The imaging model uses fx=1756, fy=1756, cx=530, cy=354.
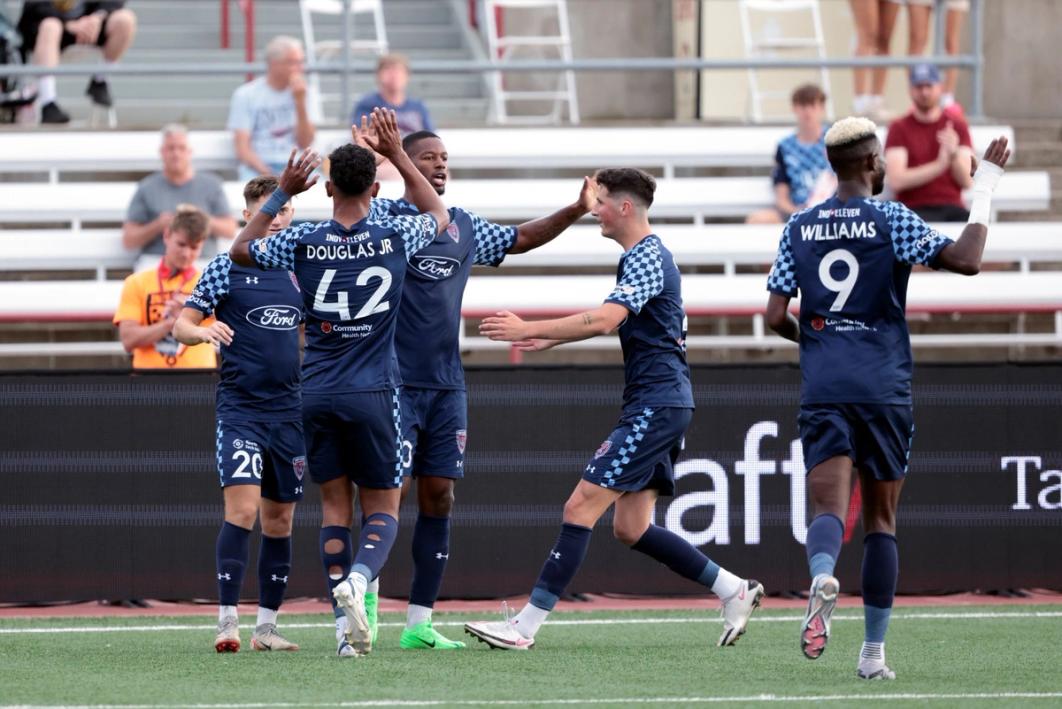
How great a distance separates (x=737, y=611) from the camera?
8.34 m

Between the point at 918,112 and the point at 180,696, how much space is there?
30.3 feet

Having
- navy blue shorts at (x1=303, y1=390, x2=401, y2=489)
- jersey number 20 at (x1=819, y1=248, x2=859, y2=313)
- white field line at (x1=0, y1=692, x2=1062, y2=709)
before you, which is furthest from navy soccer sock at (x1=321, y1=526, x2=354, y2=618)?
jersey number 20 at (x1=819, y1=248, x2=859, y2=313)

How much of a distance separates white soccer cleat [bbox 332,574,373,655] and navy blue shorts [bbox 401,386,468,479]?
94cm

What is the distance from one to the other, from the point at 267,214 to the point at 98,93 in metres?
8.16

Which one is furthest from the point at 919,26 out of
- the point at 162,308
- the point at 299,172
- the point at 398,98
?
the point at 299,172

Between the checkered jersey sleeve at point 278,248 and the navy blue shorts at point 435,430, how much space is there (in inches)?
36.4

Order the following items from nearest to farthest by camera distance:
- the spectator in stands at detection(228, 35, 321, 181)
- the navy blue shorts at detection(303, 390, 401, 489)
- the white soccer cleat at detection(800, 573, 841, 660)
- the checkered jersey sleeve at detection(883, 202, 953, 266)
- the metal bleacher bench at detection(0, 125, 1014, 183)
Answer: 1. the white soccer cleat at detection(800, 573, 841, 660)
2. the checkered jersey sleeve at detection(883, 202, 953, 266)
3. the navy blue shorts at detection(303, 390, 401, 489)
4. the spectator in stands at detection(228, 35, 321, 181)
5. the metal bleacher bench at detection(0, 125, 1014, 183)

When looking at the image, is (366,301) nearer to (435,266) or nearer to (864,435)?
(435,266)

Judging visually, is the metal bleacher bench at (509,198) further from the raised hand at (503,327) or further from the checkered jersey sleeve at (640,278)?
the raised hand at (503,327)

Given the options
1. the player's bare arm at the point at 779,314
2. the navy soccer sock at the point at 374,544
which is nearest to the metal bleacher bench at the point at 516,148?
the navy soccer sock at the point at 374,544

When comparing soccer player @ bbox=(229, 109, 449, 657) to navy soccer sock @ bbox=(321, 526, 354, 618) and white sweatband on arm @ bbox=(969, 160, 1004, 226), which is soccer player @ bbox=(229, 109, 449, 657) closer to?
navy soccer sock @ bbox=(321, 526, 354, 618)

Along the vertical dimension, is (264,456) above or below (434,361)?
below

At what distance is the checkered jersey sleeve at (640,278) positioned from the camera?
24.7ft

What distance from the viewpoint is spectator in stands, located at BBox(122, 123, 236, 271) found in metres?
12.9
